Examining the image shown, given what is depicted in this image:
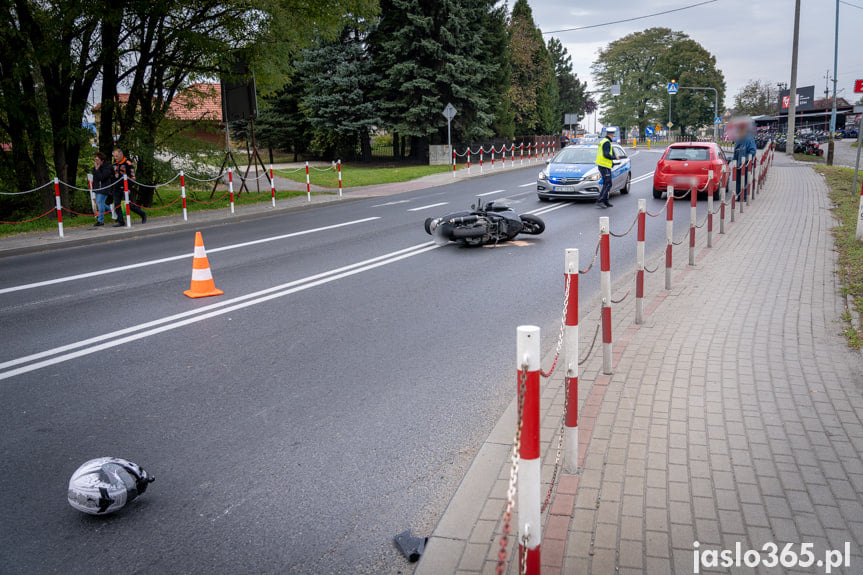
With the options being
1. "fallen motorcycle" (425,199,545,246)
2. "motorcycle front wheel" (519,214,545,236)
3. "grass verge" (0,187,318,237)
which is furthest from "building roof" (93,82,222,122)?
"motorcycle front wheel" (519,214,545,236)

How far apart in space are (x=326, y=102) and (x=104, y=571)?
39.3 meters

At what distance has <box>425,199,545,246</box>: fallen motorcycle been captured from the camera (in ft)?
41.0

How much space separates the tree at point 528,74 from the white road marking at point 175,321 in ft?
164

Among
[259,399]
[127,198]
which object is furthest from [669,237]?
[127,198]

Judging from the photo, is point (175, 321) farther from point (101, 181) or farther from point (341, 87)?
point (341, 87)

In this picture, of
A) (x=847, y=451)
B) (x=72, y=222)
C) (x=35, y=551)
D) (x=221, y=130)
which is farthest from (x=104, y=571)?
(x=221, y=130)

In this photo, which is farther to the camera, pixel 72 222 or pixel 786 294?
pixel 72 222

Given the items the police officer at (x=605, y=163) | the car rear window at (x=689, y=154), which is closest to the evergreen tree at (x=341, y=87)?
the car rear window at (x=689, y=154)

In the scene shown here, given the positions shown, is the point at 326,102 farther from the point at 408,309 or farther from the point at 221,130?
the point at 408,309

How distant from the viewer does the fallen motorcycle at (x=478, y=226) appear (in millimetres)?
12497

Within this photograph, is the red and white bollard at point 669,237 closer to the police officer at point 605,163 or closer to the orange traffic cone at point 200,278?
the orange traffic cone at point 200,278

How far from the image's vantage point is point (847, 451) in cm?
427

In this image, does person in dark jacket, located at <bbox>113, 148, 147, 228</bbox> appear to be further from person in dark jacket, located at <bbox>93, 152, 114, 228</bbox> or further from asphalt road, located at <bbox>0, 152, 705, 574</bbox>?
asphalt road, located at <bbox>0, 152, 705, 574</bbox>

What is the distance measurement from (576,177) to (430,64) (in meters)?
23.1
